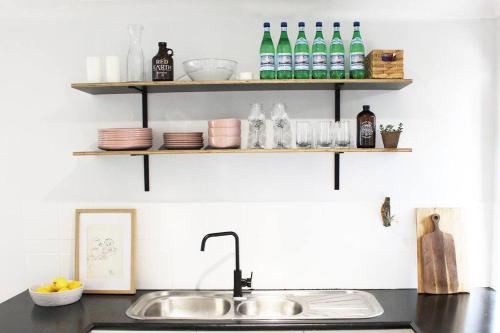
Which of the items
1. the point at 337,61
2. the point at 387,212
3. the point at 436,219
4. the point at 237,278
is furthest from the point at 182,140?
the point at 436,219

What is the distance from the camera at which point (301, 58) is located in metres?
2.20

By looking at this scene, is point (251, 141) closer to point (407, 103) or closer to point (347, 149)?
point (347, 149)

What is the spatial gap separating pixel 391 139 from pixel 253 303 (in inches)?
40.3

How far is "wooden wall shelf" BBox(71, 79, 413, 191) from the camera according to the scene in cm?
214

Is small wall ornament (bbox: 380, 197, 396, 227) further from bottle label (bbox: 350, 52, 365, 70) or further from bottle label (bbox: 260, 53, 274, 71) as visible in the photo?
bottle label (bbox: 260, 53, 274, 71)

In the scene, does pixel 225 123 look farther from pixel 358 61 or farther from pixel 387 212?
pixel 387 212

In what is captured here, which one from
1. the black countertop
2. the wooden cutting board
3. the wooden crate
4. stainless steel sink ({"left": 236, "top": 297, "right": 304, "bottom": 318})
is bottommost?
stainless steel sink ({"left": 236, "top": 297, "right": 304, "bottom": 318})

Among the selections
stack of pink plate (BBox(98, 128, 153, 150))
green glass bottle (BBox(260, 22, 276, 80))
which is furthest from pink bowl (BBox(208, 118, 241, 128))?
stack of pink plate (BBox(98, 128, 153, 150))

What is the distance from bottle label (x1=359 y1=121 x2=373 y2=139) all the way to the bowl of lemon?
5.00 ft

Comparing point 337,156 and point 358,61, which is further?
point 337,156

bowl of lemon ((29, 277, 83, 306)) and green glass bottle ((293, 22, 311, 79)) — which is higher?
green glass bottle ((293, 22, 311, 79))

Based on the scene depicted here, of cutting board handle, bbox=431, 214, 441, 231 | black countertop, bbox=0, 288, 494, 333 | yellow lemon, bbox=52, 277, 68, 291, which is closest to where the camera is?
black countertop, bbox=0, 288, 494, 333

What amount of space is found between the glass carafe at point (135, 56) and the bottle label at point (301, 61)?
75cm

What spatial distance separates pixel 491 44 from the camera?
241cm
